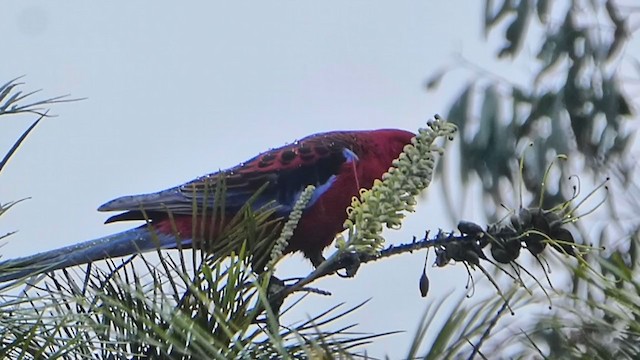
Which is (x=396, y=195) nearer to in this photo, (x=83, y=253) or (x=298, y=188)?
(x=83, y=253)

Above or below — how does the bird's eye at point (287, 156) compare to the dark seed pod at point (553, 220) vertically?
above

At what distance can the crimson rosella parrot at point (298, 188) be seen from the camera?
88.6 inches

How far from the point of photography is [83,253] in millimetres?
1818

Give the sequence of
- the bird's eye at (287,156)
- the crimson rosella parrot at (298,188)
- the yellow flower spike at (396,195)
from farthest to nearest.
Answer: the bird's eye at (287,156), the crimson rosella parrot at (298,188), the yellow flower spike at (396,195)

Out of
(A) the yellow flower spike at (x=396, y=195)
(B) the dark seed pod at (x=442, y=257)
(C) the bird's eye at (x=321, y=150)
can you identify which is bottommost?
(B) the dark seed pod at (x=442, y=257)

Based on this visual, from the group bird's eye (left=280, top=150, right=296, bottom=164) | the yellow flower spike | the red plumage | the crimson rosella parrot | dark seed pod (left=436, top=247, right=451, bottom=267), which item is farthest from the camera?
bird's eye (left=280, top=150, right=296, bottom=164)

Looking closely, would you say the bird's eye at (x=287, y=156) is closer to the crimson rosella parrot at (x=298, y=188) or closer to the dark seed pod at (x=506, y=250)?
the crimson rosella parrot at (x=298, y=188)

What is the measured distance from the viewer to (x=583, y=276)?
869 mm


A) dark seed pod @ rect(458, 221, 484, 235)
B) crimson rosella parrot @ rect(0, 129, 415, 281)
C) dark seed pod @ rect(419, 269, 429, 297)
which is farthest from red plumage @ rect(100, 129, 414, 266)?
dark seed pod @ rect(458, 221, 484, 235)

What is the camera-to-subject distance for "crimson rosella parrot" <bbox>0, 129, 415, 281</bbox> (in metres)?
2.25

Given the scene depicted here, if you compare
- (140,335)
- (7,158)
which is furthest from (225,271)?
(7,158)

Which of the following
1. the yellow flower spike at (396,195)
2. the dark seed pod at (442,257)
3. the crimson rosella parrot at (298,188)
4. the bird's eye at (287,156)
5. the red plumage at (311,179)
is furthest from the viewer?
the bird's eye at (287,156)

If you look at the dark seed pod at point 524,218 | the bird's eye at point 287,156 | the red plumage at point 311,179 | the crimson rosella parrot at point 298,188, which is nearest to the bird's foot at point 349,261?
the dark seed pod at point 524,218

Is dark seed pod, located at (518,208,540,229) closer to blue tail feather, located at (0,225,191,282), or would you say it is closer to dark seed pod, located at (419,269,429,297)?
dark seed pod, located at (419,269,429,297)
